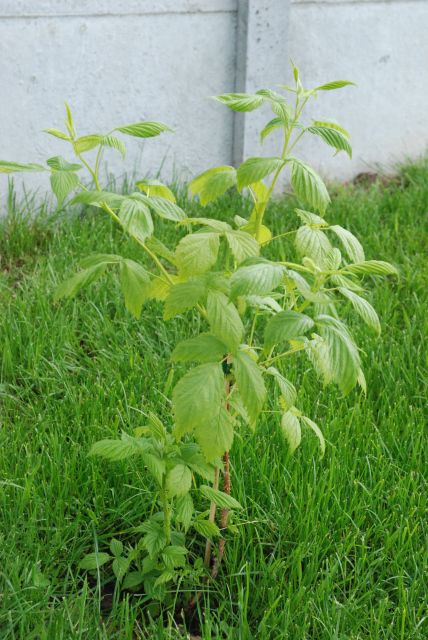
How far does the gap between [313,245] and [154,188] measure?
431 mm

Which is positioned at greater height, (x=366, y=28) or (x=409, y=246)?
(x=366, y=28)

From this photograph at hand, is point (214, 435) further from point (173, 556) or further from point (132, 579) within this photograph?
point (132, 579)

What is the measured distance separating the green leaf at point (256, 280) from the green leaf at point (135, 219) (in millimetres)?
195

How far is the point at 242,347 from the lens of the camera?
1.85 meters

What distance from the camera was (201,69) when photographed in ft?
13.4

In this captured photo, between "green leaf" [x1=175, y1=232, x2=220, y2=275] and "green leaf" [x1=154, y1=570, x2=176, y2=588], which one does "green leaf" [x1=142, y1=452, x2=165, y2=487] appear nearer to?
"green leaf" [x1=154, y1=570, x2=176, y2=588]

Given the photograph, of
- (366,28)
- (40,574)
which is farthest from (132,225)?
(366,28)

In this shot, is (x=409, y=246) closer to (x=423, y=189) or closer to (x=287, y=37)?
(x=423, y=189)

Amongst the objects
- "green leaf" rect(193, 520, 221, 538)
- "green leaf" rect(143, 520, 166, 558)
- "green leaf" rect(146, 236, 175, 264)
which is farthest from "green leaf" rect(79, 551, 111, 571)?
"green leaf" rect(146, 236, 175, 264)

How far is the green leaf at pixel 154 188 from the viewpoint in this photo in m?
1.85

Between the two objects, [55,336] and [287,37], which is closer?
[55,336]

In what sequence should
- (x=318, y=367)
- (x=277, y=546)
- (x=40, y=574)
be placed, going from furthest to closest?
(x=277, y=546) < (x=40, y=574) < (x=318, y=367)

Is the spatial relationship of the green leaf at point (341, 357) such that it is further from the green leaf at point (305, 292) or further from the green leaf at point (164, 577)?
the green leaf at point (164, 577)

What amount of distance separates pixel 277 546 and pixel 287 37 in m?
2.78
